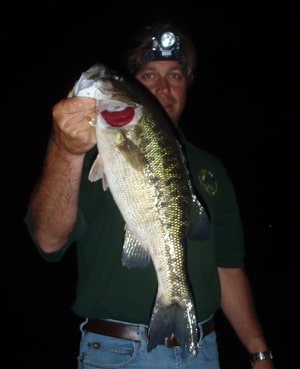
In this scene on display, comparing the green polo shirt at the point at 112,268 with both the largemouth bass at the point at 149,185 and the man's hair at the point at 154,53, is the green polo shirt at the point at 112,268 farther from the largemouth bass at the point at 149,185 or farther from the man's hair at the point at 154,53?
the man's hair at the point at 154,53

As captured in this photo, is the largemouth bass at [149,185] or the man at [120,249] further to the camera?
the man at [120,249]

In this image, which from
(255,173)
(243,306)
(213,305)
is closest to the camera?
(213,305)

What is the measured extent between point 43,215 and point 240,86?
38.7 m

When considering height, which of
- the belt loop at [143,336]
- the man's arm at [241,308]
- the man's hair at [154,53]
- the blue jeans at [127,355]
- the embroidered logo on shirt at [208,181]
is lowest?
the man's arm at [241,308]

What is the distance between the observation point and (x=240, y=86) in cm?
3897

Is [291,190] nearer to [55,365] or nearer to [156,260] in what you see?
[55,365]

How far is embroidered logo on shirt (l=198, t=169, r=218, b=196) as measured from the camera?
309cm

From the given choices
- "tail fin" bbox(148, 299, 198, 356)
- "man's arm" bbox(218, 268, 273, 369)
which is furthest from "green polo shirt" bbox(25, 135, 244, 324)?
"man's arm" bbox(218, 268, 273, 369)

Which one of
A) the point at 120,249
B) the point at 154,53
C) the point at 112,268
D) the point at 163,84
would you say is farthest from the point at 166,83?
the point at 112,268

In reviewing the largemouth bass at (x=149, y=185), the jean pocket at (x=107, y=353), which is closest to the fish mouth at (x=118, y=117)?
the largemouth bass at (x=149, y=185)

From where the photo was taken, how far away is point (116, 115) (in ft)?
7.02

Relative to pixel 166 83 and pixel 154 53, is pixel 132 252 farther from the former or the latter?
pixel 154 53

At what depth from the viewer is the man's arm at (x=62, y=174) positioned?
6.87 ft

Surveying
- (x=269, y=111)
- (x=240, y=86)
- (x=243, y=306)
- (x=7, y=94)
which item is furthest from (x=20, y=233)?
(x=240, y=86)
